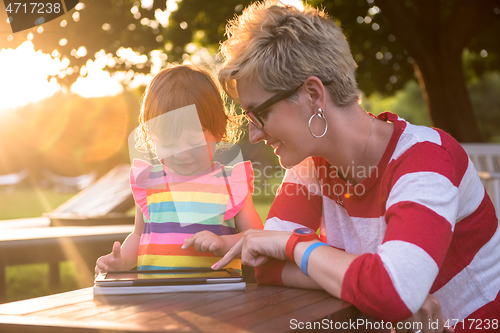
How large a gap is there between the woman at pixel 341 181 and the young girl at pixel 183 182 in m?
0.39

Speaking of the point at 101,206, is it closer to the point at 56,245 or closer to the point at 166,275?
the point at 56,245

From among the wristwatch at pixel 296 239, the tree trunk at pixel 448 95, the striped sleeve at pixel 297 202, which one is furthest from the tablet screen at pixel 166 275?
the tree trunk at pixel 448 95

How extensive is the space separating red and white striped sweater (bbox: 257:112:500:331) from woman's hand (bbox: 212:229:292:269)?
38 mm

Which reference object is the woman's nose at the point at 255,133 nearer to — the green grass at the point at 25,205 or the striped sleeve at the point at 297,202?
the striped sleeve at the point at 297,202

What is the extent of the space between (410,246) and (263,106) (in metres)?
0.78

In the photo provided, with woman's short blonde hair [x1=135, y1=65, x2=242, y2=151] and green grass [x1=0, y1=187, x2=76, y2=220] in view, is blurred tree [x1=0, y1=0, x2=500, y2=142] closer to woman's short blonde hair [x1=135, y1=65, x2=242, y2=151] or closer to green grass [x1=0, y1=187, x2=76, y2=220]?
woman's short blonde hair [x1=135, y1=65, x2=242, y2=151]

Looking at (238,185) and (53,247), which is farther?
(53,247)

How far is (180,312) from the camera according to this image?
118 cm

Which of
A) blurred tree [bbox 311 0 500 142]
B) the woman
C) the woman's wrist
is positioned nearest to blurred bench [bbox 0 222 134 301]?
the woman

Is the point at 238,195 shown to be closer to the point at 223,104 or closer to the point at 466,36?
the point at 223,104

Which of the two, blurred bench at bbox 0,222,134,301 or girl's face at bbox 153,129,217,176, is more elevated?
girl's face at bbox 153,129,217,176

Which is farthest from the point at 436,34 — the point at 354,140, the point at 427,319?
the point at 427,319

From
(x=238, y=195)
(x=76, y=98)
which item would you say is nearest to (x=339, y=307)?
(x=238, y=195)

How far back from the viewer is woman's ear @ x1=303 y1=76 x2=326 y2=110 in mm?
1654
